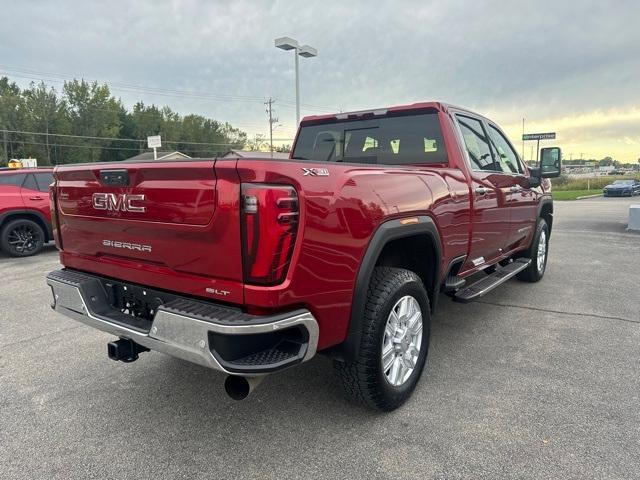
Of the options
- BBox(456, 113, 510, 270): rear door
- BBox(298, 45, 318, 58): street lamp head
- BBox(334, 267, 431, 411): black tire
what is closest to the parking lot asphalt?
BBox(334, 267, 431, 411): black tire

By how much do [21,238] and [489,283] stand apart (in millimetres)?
8725

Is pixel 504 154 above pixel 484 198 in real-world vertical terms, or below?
above

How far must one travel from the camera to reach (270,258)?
2.07m

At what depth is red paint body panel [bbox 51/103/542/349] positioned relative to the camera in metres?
2.11

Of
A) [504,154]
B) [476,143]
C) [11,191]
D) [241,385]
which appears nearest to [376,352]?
[241,385]

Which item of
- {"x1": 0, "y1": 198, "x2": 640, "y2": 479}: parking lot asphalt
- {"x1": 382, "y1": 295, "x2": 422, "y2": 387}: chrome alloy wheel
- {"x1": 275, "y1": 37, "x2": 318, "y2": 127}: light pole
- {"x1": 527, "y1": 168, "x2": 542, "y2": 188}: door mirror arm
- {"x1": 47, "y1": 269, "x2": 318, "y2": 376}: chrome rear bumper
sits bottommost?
{"x1": 0, "y1": 198, "x2": 640, "y2": 479}: parking lot asphalt

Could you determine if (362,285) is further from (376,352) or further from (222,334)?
(222,334)

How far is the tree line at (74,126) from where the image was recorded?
180 ft

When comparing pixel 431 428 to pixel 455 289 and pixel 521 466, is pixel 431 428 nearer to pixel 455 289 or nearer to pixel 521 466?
pixel 521 466

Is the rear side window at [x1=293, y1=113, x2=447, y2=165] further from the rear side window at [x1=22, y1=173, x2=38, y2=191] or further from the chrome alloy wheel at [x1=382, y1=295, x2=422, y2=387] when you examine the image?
the rear side window at [x1=22, y1=173, x2=38, y2=191]

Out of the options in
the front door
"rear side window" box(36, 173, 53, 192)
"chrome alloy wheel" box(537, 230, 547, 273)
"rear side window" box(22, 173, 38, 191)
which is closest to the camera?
the front door

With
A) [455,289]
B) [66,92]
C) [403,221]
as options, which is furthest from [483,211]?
[66,92]

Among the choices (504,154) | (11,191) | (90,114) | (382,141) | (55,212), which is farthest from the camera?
(90,114)

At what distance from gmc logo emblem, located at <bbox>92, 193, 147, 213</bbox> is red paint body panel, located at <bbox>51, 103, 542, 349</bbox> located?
0.10 ft
